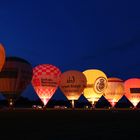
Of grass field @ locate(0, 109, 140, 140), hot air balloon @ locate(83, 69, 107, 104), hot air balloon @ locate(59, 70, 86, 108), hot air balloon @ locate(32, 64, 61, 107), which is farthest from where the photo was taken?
hot air balloon @ locate(83, 69, 107, 104)

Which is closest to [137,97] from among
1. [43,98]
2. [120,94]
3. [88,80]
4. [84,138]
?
[120,94]

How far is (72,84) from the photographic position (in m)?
56.2

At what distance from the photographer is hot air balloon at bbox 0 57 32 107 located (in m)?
45.7

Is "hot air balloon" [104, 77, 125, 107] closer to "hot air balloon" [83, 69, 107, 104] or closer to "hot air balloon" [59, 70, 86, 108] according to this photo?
"hot air balloon" [83, 69, 107, 104]

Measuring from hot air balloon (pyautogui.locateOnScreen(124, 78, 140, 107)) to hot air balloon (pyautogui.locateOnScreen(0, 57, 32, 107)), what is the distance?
22.9 meters

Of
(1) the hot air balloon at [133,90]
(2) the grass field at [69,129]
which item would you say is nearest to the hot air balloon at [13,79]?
(2) the grass field at [69,129]

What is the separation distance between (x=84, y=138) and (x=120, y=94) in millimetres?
50095

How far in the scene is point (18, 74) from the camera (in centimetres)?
4572

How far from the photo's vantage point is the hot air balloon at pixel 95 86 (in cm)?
5944

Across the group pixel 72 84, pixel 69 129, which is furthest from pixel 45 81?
pixel 69 129

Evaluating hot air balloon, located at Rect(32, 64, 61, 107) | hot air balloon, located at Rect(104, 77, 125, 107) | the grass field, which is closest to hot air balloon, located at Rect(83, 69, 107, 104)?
hot air balloon, located at Rect(104, 77, 125, 107)

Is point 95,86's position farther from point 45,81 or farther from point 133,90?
point 45,81

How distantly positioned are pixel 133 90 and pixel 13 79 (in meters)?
24.5

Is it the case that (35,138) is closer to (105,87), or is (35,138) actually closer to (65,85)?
(65,85)
